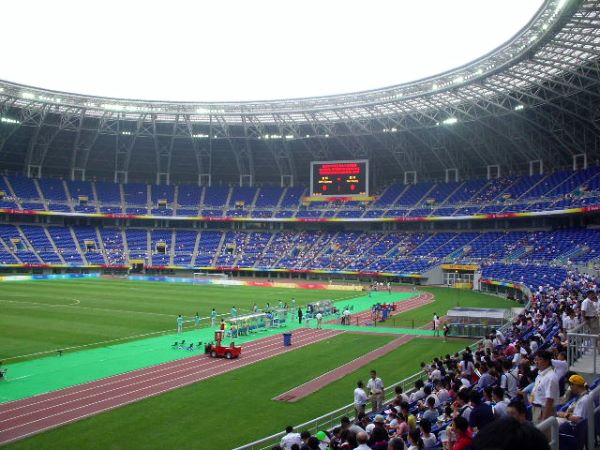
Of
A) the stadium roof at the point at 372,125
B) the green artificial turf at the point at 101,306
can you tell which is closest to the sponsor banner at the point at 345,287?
the green artificial turf at the point at 101,306

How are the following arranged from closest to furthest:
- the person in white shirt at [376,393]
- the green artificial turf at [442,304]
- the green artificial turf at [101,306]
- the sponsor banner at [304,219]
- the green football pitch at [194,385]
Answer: the green football pitch at [194,385], the person in white shirt at [376,393], the green artificial turf at [101,306], the green artificial turf at [442,304], the sponsor banner at [304,219]

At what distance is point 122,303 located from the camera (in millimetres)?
50344

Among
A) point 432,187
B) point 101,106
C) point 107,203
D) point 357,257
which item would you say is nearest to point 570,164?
point 432,187

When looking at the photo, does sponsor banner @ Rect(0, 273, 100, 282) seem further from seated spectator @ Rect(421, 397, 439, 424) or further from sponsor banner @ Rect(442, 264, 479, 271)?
seated spectator @ Rect(421, 397, 439, 424)

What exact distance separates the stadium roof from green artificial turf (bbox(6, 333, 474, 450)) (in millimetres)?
31851

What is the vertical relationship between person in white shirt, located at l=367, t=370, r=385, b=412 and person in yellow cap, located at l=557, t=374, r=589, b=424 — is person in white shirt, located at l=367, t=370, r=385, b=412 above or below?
below

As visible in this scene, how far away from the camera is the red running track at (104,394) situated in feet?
60.6

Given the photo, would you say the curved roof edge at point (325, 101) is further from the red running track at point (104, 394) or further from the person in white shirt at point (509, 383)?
the person in white shirt at point (509, 383)

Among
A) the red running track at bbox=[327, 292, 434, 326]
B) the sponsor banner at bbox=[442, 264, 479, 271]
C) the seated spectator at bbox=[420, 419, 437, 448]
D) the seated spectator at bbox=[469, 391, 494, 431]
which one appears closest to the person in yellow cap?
the seated spectator at bbox=[469, 391, 494, 431]

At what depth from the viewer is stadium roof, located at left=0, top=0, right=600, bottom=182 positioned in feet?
167

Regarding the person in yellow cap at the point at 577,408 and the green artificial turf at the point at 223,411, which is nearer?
the person in yellow cap at the point at 577,408

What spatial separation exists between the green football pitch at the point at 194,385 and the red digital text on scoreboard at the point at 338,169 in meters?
30.4

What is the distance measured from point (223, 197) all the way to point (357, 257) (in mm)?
29833

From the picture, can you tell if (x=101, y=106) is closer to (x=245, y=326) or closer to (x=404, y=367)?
(x=245, y=326)
